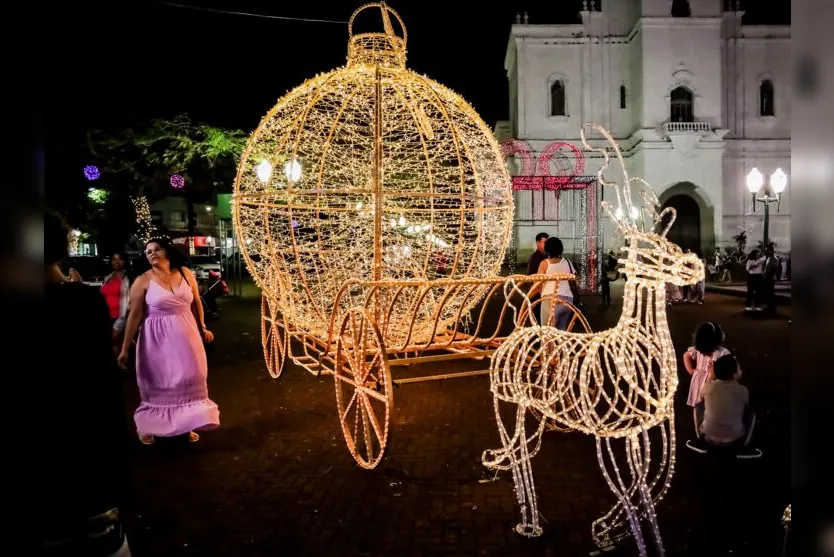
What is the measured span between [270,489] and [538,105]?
29274 mm

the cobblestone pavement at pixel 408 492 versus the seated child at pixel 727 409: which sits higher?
the seated child at pixel 727 409

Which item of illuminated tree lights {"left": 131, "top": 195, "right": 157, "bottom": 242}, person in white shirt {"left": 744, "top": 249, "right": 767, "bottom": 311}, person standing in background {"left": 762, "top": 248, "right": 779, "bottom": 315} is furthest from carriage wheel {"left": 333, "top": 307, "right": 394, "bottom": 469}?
illuminated tree lights {"left": 131, "top": 195, "right": 157, "bottom": 242}

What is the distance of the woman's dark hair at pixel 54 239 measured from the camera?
2035 millimetres

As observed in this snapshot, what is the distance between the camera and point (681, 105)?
1167 inches

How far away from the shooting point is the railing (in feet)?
93.9

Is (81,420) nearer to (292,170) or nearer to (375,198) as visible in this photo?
(375,198)

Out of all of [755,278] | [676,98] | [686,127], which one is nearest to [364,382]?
[755,278]

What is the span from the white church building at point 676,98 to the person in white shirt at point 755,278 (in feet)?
50.0

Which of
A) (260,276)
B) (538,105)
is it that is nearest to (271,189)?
(260,276)

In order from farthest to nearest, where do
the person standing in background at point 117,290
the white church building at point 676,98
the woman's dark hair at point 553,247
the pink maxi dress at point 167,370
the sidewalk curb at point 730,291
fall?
1. the white church building at point 676,98
2. the sidewalk curb at point 730,291
3. the person standing in background at point 117,290
4. the woman's dark hair at point 553,247
5. the pink maxi dress at point 167,370

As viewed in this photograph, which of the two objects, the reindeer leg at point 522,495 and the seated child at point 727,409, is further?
the seated child at point 727,409

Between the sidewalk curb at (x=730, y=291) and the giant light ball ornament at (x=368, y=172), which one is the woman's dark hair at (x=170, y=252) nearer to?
the giant light ball ornament at (x=368, y=172)

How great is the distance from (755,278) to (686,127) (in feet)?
57.4

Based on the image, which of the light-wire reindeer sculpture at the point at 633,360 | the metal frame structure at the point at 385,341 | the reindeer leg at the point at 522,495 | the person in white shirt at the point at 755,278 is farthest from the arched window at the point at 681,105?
the reindeer leg at the point at 522,495
